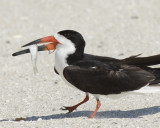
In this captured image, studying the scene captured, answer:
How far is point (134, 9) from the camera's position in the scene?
13.2m

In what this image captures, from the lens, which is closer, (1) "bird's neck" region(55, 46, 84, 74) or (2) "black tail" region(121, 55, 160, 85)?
(1) "bird's neck" region(55, 46, 84, 74)

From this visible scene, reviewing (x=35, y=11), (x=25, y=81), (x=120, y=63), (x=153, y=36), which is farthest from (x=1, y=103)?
(x=35, y=11)

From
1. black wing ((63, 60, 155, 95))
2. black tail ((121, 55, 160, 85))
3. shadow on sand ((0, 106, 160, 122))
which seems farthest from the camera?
shadow on sand ((0, 106, 160, 122))

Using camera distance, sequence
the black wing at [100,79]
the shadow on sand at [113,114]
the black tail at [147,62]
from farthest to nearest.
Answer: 1. the shadow on sand at [113,114]
2. the black tail at [147,62]
3. the black wing at [100,79]

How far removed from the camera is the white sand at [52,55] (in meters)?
6.72

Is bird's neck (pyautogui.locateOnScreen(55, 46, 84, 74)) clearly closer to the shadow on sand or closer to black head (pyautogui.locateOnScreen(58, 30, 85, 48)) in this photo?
black head (pyautogui.locateOnScreen(58, 30, 85, 48))

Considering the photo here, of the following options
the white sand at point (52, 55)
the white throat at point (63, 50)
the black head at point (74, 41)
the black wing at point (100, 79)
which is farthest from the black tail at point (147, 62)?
the white throat at point (63, 50)

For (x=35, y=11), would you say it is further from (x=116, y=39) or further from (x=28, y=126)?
(x=28, y=126)

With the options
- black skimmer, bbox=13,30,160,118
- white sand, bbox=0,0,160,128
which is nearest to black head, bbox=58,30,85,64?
black skimmer, bbox=13,30,160,118

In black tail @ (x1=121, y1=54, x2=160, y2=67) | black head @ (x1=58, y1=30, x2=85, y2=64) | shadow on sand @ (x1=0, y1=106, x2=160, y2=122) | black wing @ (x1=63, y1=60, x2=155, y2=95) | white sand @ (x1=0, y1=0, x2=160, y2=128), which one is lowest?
white sand @ (x1=0, y1=0, x2=160, y2=128)

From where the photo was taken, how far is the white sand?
22.1ft

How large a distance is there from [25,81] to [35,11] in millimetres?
4807

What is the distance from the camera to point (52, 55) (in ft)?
34.7

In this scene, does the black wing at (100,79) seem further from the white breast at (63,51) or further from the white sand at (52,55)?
the white sand at (52,55)
